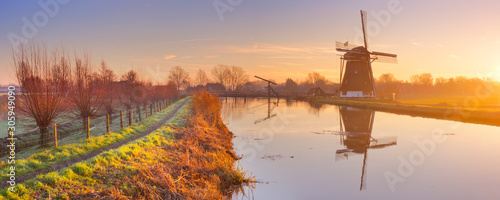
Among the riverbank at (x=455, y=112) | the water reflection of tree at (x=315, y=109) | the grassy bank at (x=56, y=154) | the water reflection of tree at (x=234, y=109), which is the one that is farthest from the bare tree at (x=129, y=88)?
the riverbank at (x=455, y=112)

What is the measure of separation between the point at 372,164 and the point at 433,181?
2624 mm

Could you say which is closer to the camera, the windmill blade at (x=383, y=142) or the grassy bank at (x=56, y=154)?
the grassy bank at (x=56, y=154)

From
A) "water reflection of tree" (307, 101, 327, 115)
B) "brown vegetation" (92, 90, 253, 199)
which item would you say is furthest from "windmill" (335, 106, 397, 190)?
"water reflection of tree" (307, 101, 327, 115)

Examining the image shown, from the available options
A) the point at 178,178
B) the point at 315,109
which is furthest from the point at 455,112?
the point at 178,178

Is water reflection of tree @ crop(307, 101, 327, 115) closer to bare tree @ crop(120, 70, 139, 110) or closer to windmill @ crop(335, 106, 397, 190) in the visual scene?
windmill @ crop(335, 106, 397, 190)

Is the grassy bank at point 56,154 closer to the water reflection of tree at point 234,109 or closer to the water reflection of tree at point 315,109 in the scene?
the water reflection of tree at point 234,109

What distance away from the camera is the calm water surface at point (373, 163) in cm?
985

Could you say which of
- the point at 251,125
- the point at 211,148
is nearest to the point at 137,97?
the point at 251,125

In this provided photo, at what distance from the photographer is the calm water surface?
32.3ft

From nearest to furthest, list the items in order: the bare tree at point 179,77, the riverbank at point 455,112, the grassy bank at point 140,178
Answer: the grassy bank at point 140,178, the riverbank at point 455,112, the bare tree at point 179,77

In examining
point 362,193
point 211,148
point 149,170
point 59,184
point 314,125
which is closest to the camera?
point 59,184

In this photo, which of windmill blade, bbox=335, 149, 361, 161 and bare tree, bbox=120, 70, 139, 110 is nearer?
windmill blade, bbox=335, 149, 361, 161

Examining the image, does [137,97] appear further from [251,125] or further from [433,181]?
[433,181]

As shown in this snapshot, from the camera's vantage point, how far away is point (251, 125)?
1008 inches
